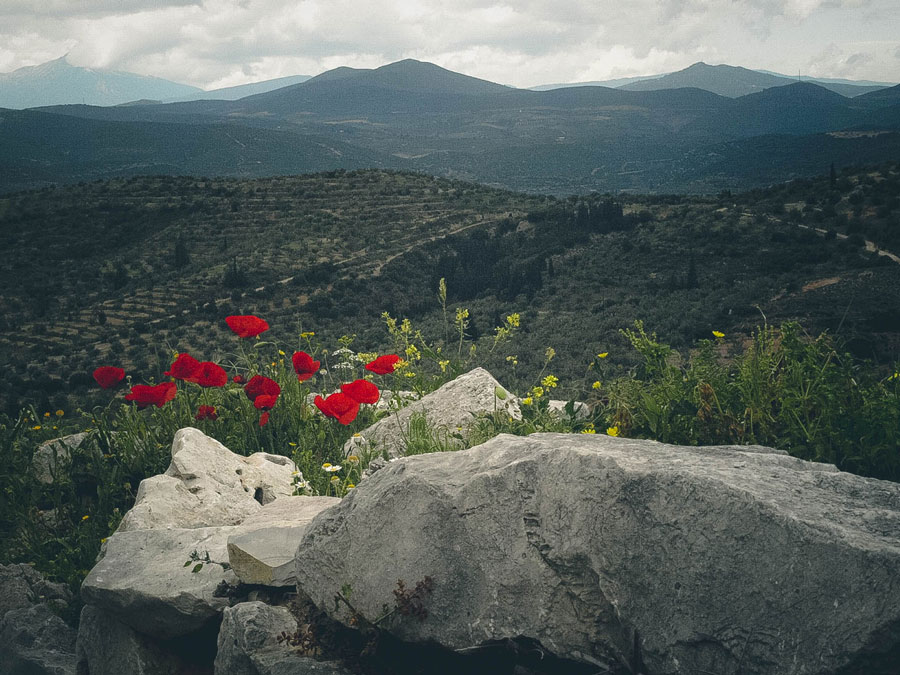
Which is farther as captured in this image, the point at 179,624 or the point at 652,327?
the point at 652,327

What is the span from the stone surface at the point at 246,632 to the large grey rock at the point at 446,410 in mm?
1650

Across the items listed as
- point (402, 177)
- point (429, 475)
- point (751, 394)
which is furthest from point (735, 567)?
point (402, 177)

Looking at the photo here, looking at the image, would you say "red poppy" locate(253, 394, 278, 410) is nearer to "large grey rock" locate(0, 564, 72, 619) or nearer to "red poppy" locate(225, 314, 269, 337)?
"red poppy" locate(225, 314, 269, 337)

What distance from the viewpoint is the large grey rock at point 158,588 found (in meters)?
2.77

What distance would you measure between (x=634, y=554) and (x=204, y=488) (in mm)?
2723

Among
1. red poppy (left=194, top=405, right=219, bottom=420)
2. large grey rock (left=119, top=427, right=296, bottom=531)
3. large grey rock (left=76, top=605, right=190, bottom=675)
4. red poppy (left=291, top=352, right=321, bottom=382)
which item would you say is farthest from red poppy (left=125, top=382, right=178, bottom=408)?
large grey rock (left=76, top=605, right=190, bottom=675)

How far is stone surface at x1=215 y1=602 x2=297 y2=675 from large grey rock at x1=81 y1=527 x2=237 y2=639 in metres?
0.30

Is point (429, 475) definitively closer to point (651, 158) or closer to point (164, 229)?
point (164, 229)

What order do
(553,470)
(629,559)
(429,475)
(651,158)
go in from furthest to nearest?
(651,158) → (429,475) → (553,470) → (629,559)

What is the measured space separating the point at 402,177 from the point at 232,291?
27.1 metres

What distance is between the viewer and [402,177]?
202ft

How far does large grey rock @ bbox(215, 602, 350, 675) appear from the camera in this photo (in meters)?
2.29

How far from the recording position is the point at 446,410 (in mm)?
4551

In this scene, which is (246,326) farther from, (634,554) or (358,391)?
(634,554)
